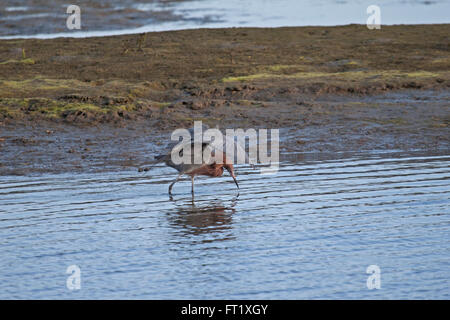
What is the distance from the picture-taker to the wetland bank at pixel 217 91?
13180 mm

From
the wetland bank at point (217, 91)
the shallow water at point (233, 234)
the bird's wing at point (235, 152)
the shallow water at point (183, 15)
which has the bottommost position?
the shallow water at point (233, 234)

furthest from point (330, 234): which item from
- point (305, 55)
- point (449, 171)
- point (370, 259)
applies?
point (305, 55)

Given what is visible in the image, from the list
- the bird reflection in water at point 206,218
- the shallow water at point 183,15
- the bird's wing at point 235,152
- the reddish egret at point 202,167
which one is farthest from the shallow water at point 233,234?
the shallow water at point 183,15

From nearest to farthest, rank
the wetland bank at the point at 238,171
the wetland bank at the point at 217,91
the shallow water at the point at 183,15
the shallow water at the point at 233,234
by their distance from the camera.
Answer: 1. the shallow water at the point at 233,234
2. the wetland bank at the point at 238,171
3. the wetland bank at the point at 217,91
4. the shallow water at the point at 183,15

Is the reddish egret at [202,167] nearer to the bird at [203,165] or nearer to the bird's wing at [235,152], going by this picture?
the bird at [203,165]

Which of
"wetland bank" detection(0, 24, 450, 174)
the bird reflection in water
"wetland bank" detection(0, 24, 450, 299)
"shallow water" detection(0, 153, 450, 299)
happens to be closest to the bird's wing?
"shallow water" detection(0, 153, 450, 299)

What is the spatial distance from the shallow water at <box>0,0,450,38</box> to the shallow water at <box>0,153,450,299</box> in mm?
11907

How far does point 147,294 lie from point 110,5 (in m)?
19.5

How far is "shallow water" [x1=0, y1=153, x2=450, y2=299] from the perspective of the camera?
22.1 feet

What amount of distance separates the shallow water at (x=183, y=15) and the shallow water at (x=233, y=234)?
11.9 m

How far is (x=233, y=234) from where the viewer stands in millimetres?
8258

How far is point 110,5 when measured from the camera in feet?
81.2

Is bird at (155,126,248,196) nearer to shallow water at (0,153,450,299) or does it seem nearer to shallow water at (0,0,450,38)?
shallow water at (0,153,450,299)

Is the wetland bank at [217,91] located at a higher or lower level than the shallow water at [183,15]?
lower
